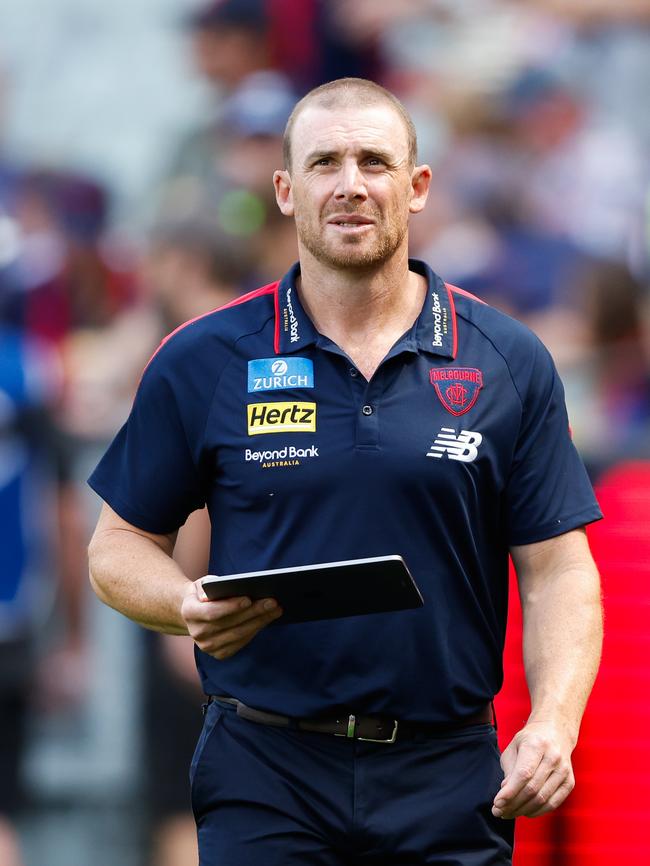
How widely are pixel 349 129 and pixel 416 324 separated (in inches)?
16.8

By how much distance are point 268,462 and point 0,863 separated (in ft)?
10.5

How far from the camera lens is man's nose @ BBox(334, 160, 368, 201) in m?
3.07

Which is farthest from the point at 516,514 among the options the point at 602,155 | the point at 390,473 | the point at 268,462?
the point at 602,155

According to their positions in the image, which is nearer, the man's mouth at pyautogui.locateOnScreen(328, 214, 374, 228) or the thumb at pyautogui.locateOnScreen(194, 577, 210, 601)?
the thumb at pyautogui.locateOnScreen(194, 577, 210, 601)

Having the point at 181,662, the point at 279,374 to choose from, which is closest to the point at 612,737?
the point at 279,374

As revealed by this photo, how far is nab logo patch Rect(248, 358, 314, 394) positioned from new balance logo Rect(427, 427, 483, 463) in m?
0.28

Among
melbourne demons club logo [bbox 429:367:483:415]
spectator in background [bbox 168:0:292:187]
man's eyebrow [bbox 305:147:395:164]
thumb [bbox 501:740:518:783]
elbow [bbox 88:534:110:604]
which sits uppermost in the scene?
spectator in background [bbox 168:0:292:187]

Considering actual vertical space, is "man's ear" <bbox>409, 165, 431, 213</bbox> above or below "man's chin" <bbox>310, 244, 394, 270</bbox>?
above

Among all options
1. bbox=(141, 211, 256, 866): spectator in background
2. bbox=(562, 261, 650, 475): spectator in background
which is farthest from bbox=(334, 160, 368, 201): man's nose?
bbox=(562, 261, 650, 475): spectator in background

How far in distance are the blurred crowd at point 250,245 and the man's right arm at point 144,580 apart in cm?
227

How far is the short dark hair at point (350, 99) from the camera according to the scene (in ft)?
10.5

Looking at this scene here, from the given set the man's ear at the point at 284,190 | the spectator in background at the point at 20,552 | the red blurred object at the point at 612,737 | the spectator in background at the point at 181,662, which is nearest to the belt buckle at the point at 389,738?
the red blurred object at the point at 612,737

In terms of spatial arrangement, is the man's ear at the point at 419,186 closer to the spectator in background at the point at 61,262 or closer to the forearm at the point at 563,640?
the forearm at the point at 563,640

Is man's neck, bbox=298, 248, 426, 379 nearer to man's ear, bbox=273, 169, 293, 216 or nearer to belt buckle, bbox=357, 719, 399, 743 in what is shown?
man's ear, bbox=273, 169, 293, 216
